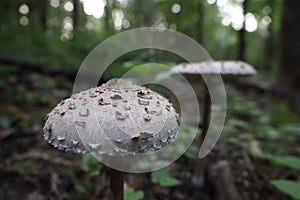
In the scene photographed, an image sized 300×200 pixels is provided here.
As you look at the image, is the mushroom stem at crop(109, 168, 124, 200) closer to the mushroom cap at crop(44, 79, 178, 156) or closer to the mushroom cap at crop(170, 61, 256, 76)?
the mushroom cap at crop(44, 79, 178, 156)

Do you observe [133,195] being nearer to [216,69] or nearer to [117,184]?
[117,184]

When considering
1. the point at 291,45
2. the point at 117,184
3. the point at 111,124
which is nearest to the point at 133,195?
the point at 117,184

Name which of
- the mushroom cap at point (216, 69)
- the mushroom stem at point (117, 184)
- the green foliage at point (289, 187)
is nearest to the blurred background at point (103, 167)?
the green foliage at point (289, 187)

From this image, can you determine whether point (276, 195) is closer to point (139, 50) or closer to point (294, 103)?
point (139, 50)

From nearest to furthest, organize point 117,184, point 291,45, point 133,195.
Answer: point 117,184
point 133,195
point 291,45

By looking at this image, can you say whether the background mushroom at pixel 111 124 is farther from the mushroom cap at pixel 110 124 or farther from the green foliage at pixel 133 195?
the green foliage at pixel 133 195

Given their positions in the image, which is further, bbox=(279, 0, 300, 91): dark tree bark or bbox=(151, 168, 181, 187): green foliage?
bbox=(279, 0, 300, 91): dark tree bark

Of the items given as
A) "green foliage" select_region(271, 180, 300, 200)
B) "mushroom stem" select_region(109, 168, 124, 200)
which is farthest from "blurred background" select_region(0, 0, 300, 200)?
"mushroom stem" select_region(109, 168, 124, 200)
